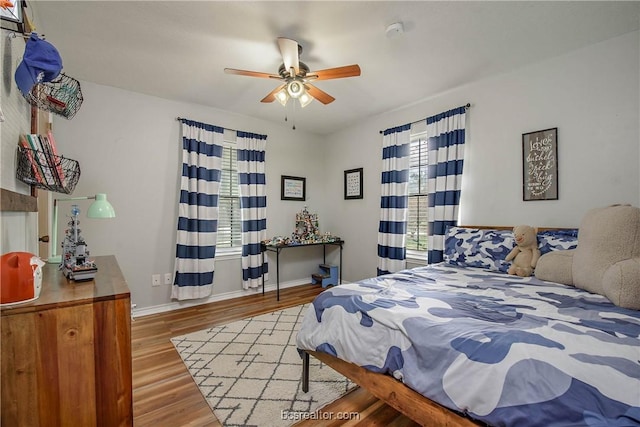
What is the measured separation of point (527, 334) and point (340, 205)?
3.51 meters

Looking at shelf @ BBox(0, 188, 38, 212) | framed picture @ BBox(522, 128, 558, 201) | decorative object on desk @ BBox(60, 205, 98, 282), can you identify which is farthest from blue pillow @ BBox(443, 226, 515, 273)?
shelf @ BBox(0, 188, 38, 212)

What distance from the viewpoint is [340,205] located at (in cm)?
445

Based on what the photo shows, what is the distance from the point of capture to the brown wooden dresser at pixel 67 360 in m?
0.72

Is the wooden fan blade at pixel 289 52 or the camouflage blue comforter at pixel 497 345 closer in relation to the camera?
the camouflage blue comforter at pixel 497 345

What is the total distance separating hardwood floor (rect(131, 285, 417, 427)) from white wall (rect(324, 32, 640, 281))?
2.18 m

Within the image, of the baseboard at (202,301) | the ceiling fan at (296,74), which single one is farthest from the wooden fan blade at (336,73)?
the baseboard at (202,301)

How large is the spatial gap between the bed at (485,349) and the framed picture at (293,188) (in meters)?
2.74

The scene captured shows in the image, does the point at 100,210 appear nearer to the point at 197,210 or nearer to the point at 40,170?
the point at 40,170

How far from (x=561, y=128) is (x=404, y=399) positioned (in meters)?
2.62

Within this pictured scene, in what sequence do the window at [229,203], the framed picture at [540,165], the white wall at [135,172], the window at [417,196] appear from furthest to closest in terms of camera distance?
the window at [229,203], the window at [417,196], the white wall at [135,172], the framed picture at [540,165]

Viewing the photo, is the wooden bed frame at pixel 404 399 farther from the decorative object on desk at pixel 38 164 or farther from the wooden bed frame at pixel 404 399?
the decorative object on desk at pixel 38 164

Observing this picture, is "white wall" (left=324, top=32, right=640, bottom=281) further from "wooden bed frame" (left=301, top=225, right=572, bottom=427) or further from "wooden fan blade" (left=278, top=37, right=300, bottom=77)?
"wooden bed frame" (left=301, top=225, right=572, bottom=427)

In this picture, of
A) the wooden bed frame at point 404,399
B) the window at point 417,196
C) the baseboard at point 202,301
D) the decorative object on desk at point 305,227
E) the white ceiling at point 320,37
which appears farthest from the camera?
the decorative object on desk at point 305,227

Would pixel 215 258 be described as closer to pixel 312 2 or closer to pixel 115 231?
pixel 115 231
